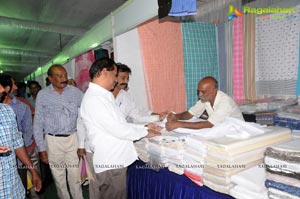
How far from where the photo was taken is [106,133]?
4.82 feet

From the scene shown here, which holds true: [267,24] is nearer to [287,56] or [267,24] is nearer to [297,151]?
[287,56]

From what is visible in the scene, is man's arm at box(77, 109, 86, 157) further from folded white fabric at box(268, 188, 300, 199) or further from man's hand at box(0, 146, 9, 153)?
folded white fabric at box(268, 188, 300, 199)

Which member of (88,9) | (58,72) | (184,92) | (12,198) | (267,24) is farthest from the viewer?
(88,9)

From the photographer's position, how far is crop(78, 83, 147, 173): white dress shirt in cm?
141

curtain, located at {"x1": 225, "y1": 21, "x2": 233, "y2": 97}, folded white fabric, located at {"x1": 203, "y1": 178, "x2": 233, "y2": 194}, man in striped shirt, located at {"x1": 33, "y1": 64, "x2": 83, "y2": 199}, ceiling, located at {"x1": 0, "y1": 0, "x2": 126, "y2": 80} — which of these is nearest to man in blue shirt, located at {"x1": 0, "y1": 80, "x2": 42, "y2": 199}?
man in striped shirt, located at {"x1": 33, "y1": 64, "x2": 83, "y2": 199}

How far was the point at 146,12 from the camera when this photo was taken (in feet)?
6.38

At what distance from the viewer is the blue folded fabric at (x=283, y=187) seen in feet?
2.91

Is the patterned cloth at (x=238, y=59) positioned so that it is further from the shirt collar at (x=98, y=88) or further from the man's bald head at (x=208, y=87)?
the shirt collar at (x=98, y=88)

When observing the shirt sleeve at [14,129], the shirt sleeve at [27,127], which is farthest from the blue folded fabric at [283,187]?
the shirt sleeve at [27,127]

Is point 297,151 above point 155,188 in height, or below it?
above

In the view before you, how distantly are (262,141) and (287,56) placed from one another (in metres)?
2.28

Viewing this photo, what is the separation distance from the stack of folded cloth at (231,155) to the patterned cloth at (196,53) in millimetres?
1724

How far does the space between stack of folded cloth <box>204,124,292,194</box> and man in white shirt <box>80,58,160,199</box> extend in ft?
1.81

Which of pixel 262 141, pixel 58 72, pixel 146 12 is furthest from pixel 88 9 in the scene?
pixel 262 141
